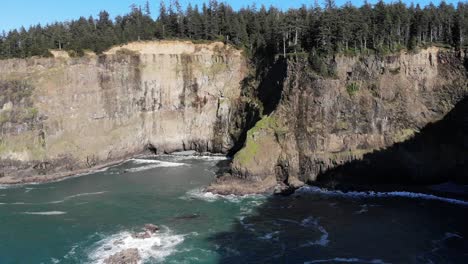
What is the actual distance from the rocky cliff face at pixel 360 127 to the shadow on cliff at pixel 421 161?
145mm

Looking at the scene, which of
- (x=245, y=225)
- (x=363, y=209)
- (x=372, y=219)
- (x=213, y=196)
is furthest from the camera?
(x=213, y=196)

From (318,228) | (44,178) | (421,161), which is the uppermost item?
(421,161)

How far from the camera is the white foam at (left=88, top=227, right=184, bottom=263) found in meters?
45.2

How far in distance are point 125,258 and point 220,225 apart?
13.2 meters

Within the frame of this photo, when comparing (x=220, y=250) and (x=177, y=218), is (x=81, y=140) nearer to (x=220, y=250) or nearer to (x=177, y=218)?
(x=177, y=218)

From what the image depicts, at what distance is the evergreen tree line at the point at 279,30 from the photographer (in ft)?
252

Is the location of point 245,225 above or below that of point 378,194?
below

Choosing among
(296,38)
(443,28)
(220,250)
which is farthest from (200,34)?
(220,250)

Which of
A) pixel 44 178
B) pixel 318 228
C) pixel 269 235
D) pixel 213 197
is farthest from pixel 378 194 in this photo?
pixel 44 178

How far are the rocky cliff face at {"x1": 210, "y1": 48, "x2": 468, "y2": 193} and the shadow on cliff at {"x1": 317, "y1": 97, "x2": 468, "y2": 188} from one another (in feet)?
0.48

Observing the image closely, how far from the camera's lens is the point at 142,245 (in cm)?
4791

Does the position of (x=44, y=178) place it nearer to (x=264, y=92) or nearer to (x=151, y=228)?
(x=151, y=228)

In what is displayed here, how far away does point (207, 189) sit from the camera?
6675 cm

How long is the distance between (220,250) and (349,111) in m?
34.9
